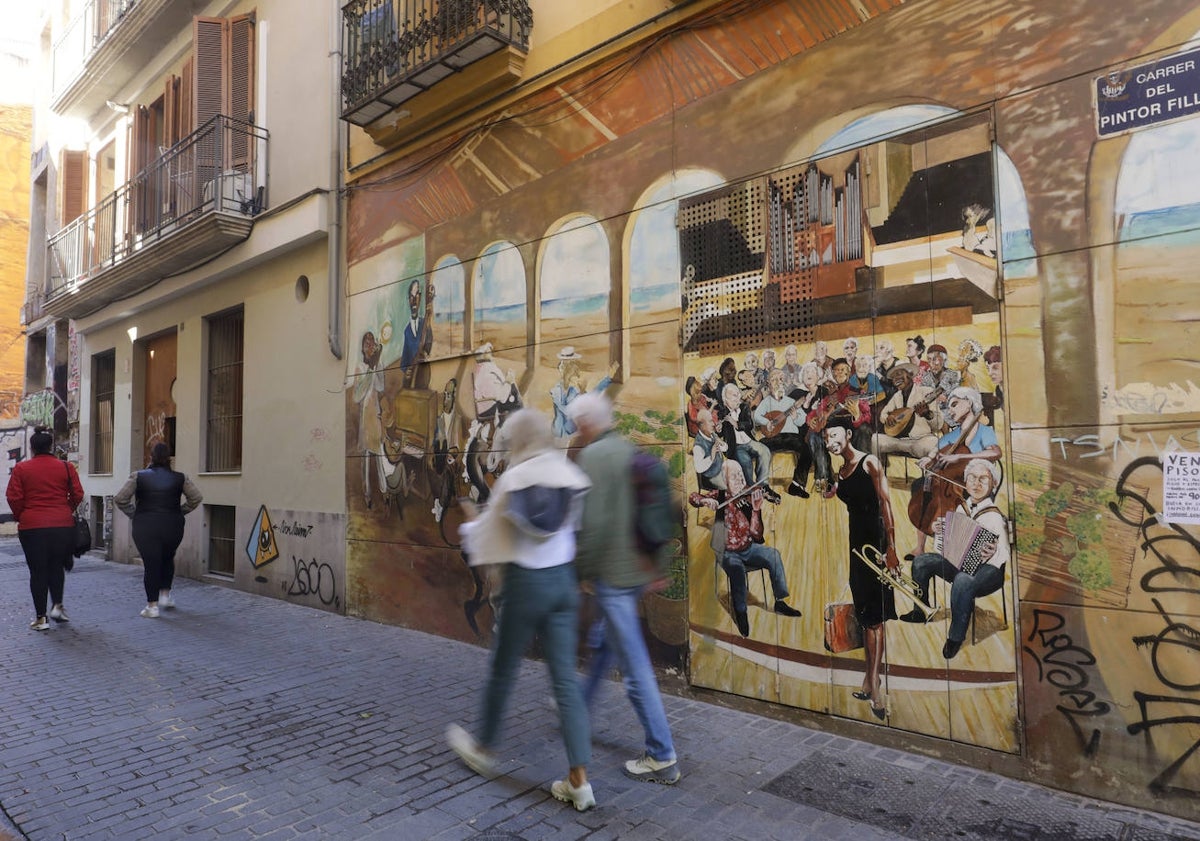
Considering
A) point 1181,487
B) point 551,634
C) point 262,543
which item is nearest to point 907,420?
point 1181,487

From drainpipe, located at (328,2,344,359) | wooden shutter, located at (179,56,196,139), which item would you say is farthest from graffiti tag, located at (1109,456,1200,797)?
wooden shutter, located at (179,56,196,139)

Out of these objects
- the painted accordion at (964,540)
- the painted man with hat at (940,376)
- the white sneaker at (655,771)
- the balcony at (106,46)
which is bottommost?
the white sneaker at (655,771)

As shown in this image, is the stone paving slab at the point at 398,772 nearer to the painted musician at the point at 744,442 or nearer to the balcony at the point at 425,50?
the painted musician at the point at 744,442

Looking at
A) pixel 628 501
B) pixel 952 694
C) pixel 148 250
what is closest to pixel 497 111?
pixel 628 501

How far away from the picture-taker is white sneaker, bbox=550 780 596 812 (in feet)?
11.2

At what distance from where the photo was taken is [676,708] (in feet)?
15.9

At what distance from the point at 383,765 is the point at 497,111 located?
17.6 ft

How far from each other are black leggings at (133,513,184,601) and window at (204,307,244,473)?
256 cm

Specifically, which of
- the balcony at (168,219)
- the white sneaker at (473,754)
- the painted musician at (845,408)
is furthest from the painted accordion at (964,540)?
the balcony at (168,219)

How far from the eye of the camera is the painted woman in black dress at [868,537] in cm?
419

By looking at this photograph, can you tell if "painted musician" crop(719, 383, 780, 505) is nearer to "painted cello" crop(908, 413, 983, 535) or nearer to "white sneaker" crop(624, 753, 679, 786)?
"painted cello" crop(908, 413, 983, 535)

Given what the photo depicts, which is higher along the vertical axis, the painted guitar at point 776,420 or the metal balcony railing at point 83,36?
the metal balcony railing at point 83,36

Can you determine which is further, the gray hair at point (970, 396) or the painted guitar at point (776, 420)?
the painted guitar at point (776, 420)

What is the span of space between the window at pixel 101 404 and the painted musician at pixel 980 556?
14.7 m
